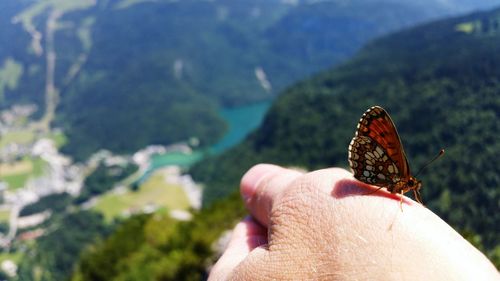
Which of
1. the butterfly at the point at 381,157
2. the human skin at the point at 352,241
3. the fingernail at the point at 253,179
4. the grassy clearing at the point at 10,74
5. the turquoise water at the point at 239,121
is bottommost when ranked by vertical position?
the turquoise water at the point at 239,121

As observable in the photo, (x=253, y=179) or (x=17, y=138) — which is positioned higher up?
(x=253, y=179)

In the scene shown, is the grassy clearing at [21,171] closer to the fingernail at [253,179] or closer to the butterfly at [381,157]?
the fingernail at [253,179]

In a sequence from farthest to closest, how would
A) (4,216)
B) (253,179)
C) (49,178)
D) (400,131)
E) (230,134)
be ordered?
(230,134)
(49,178)
(4,216)
(400,131)
(253,179)

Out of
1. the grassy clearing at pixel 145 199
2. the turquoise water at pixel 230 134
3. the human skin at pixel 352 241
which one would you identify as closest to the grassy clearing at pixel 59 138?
the turquoise water at pixel 230 134

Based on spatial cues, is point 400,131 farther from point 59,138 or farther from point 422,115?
point 59,138

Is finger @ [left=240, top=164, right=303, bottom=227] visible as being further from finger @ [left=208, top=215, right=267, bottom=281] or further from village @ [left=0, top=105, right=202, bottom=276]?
village @ [left=0, top=105, right=202, bottom=276]

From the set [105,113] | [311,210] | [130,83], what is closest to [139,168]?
[105,113]

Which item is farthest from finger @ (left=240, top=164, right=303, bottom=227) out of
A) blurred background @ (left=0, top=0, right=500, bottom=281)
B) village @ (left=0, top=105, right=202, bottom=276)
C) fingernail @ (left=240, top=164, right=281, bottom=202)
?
village @ (left=0, top=105, right=202, bottom=276)

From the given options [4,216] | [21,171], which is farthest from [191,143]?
[4,216]
